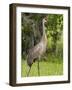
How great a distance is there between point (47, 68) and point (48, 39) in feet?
0.78

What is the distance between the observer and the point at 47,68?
2.24 m

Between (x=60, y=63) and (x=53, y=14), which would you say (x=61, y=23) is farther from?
(x=60, y=63)

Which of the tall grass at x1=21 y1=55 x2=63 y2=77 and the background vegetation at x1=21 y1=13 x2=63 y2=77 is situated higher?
the background vegetation at x1=21 y1=13 x2=63 y2=77

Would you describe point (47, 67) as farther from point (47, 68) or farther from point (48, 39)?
point (48, 39)

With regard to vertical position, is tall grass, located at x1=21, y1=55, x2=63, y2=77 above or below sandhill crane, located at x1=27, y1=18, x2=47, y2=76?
below

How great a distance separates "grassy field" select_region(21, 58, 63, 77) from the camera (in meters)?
2.16

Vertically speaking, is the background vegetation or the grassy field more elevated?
the background vegetation

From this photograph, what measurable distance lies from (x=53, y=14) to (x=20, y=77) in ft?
1.93

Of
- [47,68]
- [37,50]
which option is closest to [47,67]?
[47,68]

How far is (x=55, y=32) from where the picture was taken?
2277 mm

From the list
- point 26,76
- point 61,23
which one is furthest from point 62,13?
point 26,76

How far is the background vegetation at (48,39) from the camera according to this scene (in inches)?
85.2

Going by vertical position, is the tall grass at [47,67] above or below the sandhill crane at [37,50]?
below

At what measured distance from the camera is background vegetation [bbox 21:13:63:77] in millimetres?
2164
